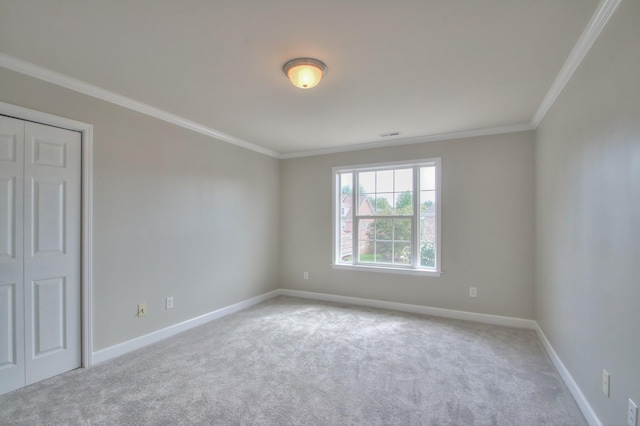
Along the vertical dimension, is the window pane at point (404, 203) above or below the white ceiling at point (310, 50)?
below

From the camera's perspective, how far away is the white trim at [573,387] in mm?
1936

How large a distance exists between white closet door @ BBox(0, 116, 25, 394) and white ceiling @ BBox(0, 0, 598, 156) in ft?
2.12

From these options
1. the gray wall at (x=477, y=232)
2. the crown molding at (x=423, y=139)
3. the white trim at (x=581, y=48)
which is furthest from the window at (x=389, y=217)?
the white trim at (x=581, y=48)

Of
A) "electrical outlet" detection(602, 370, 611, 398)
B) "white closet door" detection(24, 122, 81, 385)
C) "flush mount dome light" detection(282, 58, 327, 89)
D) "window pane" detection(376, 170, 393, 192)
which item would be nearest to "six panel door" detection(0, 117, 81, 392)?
"white closet door" detection(24, 122, 81, 385)

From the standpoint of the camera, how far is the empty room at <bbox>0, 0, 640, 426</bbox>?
5.79 ft

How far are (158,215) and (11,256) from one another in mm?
1186

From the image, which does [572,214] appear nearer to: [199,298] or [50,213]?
[199,298]

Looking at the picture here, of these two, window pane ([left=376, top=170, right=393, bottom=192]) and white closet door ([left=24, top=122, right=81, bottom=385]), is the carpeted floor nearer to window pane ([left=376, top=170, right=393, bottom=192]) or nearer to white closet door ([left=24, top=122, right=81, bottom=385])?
white closet door ([left=24, top=122, right=81, bottom=385])

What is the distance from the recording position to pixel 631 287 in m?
1.50

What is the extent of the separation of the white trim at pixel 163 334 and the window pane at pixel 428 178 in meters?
3.00

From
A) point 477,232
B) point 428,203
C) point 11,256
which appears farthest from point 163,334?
point 477,232

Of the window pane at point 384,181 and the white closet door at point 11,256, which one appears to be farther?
the window pane at point 384,181

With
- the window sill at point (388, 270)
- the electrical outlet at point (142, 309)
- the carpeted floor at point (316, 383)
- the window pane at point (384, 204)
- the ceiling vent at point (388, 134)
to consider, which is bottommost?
the carpeted floor at point (316, 383)

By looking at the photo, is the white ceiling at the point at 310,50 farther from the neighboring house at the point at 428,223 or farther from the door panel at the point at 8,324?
the door panel at the point at 8,324
